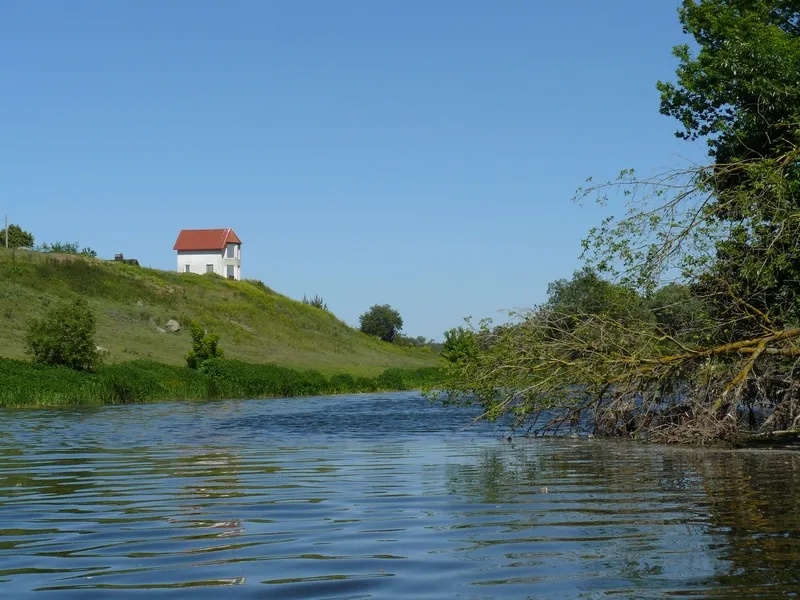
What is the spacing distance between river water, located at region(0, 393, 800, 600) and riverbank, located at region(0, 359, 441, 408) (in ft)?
50.4

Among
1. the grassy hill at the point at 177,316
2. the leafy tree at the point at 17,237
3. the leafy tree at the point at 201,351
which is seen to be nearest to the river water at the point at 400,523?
the leafy tree at the point at 201,351

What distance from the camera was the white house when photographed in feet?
396

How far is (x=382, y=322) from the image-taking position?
13588 cm

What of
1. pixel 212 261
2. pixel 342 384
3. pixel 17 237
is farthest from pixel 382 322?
pixel 342 384

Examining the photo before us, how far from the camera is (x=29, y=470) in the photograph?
15516 mm

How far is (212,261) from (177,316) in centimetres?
4359

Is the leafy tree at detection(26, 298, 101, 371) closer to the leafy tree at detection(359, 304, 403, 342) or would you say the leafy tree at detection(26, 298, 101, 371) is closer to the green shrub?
the green shrub

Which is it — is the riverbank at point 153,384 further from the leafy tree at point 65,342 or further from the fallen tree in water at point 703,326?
the fallen tree in water at point 703,326

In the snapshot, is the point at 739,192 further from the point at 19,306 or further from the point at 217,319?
the point at 217,319

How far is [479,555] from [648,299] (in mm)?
13190

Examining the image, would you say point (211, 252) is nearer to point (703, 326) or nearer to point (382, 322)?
point (382, 322)

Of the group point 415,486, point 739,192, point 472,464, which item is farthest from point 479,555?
point 739,192

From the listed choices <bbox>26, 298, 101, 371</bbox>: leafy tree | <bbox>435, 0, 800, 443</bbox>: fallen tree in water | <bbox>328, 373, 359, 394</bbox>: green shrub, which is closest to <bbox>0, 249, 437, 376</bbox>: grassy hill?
<bbox>26, 298, 101, 371</bbox>: leafy tree

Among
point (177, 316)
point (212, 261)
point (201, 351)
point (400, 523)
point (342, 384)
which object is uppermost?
point (212, 261)
